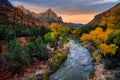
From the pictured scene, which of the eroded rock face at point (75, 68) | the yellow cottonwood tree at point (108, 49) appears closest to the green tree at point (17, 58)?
the eroded rock face at point (75, 68)

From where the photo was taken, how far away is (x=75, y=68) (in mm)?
63469

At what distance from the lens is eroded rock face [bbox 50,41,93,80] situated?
183ft

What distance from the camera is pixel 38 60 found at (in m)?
67.2

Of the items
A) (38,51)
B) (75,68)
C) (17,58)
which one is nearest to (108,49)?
(75,68)

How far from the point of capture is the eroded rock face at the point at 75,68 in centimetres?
5582

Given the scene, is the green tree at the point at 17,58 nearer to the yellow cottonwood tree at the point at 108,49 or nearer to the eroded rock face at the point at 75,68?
the eroded rock face at the point at 75,68

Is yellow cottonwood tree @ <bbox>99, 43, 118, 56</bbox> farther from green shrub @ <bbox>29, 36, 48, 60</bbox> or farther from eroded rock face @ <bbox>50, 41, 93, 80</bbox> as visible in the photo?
green shrub @ <bbox>29, 36, 48, 60</bbox>

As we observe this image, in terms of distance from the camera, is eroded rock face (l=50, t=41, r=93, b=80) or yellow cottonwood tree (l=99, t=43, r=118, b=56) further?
yellow cottonwood tree (l=99, t=43, r=118, b=56)

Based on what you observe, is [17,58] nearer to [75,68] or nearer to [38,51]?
[38,51]

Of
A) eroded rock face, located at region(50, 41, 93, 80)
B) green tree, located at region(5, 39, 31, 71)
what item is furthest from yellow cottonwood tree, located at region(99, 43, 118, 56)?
green tree, located at region(5, 39, 31, 71)

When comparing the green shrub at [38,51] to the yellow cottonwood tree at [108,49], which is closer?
the yellow cottonwood tree at [108,49]

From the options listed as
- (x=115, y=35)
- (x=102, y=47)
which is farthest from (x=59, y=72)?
(x=115, y=35)

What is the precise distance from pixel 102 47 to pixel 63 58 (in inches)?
410

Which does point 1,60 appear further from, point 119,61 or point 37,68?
→ point 119,61
